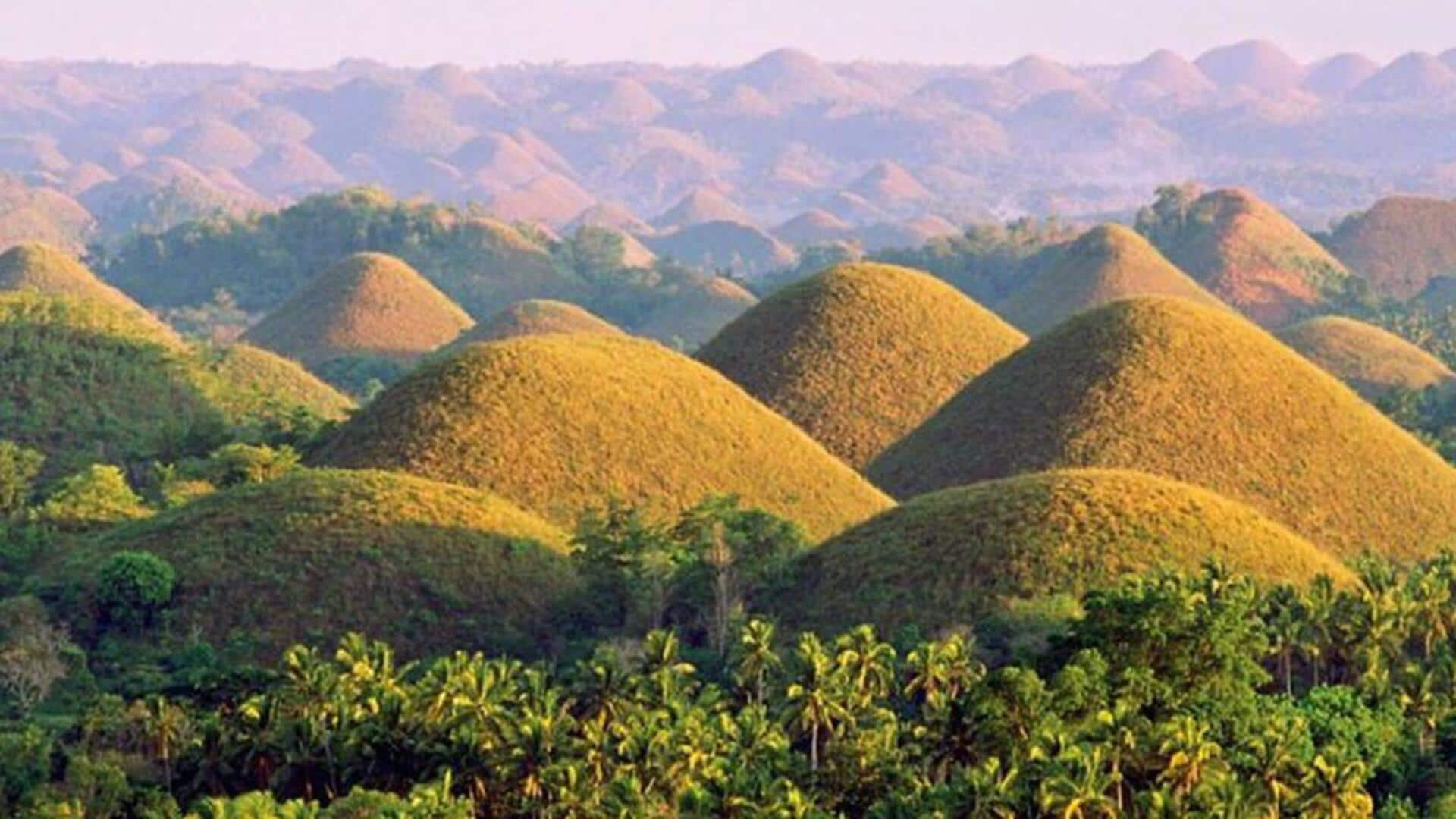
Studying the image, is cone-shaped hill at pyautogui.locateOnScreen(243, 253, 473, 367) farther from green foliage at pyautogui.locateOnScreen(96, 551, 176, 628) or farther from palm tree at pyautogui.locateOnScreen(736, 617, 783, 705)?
palm tree at pyautogui.locateOnScreen(736, 617, 783, 705)

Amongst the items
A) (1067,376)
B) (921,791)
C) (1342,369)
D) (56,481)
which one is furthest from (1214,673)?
(1342,369)

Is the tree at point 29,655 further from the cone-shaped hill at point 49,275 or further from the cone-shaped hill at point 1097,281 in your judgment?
the cone-shaped hill at point 1097,281

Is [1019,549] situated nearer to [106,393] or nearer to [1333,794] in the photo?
[1333,794]

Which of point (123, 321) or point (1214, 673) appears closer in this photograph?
point (1214, 673)

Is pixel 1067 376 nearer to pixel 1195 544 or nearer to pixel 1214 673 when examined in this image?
pixel 1195 544

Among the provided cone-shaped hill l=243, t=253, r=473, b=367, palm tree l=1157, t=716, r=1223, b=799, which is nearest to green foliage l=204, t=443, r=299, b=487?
palm tree l=1157, t=716, r=1223, b=799

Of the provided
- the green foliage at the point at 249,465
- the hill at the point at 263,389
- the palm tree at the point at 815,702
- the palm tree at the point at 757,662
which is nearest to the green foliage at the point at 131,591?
the green foliage at the point at 249,465
